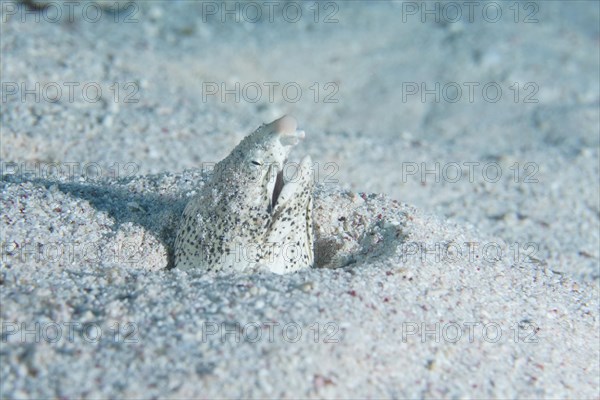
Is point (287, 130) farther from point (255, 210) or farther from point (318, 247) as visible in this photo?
point (318, 247)

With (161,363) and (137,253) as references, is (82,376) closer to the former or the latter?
(161,363)

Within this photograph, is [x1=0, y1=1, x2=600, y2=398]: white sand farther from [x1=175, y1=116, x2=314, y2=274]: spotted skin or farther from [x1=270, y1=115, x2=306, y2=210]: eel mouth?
[x1=270, y1=115, x2=306, y2=210]: eel mouth

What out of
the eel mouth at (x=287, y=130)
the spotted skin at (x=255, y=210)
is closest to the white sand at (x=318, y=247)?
the spotted skin at (x=255, y=210)

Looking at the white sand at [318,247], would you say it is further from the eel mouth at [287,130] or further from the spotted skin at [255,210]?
the eel mouth at [287,130]

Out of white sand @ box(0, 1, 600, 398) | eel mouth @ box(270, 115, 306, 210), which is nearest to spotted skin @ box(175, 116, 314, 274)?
eel mouth @ box(270, 115, 306, 210)

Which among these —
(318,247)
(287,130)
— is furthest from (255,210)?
(318,247)
